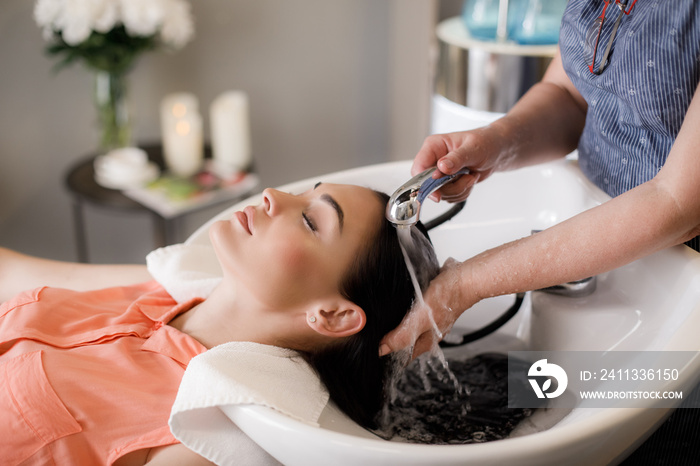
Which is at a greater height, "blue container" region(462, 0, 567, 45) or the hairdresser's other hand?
"blue container" region(462, 0, 567, 45)

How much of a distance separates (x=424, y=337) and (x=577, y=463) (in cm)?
30

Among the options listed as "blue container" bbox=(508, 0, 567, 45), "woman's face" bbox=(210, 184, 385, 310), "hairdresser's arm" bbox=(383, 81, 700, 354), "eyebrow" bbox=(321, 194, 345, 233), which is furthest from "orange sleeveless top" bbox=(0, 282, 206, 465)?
"blue container" bbox=(508, 0, 567, 45)

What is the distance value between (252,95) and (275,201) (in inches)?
57.5

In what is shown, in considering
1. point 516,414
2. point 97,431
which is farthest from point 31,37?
point 516,414

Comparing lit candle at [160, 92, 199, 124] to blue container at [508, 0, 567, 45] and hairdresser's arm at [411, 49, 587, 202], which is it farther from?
hairdresser's arm at [411, 49, 587, 202]

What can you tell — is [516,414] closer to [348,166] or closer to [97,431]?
[97,431]

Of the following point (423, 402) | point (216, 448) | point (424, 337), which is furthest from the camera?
point (423, 402)

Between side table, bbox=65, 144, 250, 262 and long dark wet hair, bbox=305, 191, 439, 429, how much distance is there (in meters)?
0.93

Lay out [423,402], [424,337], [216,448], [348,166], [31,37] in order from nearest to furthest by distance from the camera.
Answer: [216,448] < [424,337] < [423,402] < [31,37] < [348,166]

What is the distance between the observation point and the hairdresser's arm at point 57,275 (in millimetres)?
1210

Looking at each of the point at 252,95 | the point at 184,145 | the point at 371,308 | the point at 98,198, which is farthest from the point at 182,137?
the point at 371,308

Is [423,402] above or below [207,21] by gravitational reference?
below

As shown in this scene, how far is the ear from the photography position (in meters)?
0.98

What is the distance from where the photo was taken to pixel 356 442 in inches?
25.8
